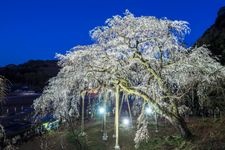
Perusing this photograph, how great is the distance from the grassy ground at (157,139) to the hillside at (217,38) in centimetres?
919

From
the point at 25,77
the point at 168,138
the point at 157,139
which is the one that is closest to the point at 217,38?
the point at 157,139

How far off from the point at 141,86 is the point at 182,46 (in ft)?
10.4

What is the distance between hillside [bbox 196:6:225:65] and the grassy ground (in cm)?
919

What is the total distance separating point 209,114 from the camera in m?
35.6

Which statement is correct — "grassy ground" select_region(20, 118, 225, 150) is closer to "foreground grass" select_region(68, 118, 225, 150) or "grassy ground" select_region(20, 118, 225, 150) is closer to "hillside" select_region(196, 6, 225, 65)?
"foreground grass" select_region(68, 118, 225, 150)

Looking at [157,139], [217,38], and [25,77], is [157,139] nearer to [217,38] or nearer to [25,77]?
[217,38]

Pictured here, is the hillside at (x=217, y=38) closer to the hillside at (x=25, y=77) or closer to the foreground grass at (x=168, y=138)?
the foreground grass at (x=168, y=138)

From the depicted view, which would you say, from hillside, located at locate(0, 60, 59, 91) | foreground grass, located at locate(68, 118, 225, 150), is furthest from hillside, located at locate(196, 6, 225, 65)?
hillside, located at locate(0, 60, 59, 91)

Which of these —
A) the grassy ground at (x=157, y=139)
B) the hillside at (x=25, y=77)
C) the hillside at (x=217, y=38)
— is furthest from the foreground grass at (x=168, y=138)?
the hillside at (x=25, y=77)

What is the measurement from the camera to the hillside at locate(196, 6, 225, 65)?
4106cm

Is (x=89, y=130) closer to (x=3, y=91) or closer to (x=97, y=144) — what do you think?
(x=97, y=144)

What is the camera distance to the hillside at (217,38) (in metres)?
41.1

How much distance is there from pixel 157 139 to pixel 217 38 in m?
17.6

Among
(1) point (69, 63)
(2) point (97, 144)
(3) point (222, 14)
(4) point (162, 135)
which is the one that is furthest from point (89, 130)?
(3) point (222, 14)
